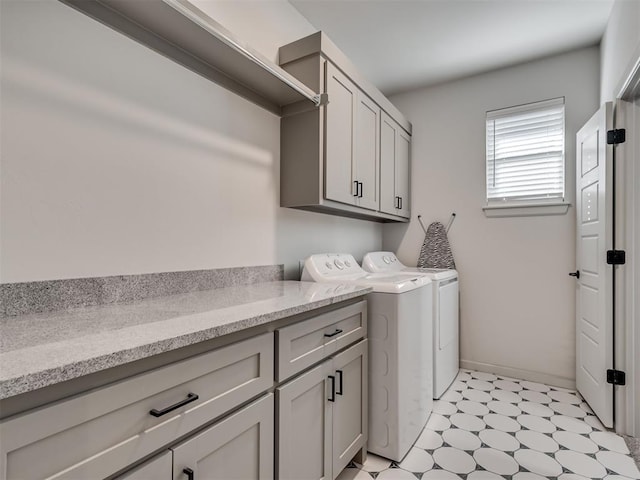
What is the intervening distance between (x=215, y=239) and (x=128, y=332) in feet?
2.98

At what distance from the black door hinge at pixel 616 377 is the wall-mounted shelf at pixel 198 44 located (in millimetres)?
2349

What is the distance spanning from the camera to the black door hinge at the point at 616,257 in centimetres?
199

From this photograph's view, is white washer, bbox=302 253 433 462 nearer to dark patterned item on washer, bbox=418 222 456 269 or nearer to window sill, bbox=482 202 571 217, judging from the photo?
dark patterned item on washer, bbox=418 222 456 269

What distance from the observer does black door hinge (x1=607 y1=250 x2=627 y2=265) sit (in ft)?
6.54

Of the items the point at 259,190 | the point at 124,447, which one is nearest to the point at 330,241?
the point at 259,190

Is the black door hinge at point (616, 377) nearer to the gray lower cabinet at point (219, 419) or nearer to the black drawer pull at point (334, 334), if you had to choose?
the gray lower cabinet at point (219, 419)

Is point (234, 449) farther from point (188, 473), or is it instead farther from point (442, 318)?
point (442, 318)

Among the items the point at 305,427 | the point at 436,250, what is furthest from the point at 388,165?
the point at 305,427

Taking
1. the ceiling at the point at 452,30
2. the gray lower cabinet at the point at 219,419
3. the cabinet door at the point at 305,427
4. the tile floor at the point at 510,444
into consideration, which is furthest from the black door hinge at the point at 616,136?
the cabinet door at the point at 305,427

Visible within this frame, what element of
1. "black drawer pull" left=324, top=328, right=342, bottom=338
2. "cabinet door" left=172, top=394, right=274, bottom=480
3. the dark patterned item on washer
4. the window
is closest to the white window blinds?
the window

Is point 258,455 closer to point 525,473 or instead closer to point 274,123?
point 525,473

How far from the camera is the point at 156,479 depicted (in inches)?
30.0

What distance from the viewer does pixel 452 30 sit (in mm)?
2428

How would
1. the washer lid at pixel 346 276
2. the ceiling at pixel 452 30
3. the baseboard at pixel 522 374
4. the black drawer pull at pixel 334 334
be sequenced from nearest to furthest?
the black drawer pull at pixel 334 334 → the washer lid at pixel 346 276 → the ceiling at pixel 452 30 → the baseboard at pixel 522 374
